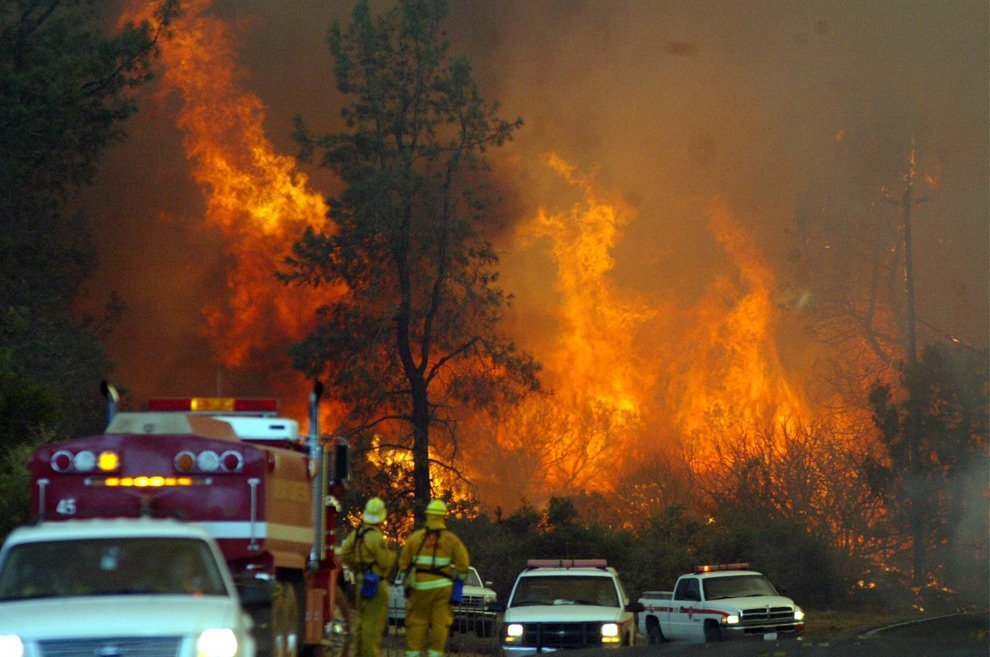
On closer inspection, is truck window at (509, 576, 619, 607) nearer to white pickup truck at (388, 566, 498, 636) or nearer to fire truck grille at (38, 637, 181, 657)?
white pickup truck at (388, 566, 498, 636)

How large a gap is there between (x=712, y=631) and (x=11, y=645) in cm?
1775

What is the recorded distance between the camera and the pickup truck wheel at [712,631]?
82.4ft

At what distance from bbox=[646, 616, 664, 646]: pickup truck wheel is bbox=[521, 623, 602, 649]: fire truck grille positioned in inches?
307

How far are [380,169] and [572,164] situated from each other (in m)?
12.8

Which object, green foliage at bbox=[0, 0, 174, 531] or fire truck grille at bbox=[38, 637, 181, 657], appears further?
green foliage at bbox=[0, 0, 174, 531]

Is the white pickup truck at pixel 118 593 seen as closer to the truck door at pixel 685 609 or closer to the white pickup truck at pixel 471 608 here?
the truck door at pixel 685 609

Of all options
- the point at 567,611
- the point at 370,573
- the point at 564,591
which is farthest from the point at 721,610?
the point at 370,573

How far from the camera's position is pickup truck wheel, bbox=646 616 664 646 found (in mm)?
27359

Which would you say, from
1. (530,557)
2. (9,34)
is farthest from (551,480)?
(9,34)

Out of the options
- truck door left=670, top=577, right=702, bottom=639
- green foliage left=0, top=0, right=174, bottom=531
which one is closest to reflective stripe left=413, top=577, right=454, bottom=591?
truck door left=670, top=577, right=702, bottom=639

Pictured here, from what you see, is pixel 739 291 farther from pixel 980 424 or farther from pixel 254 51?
pixel 254 51

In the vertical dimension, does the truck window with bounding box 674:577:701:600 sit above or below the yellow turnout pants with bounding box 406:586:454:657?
above

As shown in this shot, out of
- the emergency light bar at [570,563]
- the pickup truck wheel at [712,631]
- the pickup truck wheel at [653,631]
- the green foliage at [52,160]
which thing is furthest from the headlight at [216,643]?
the green foliage at [52,160]

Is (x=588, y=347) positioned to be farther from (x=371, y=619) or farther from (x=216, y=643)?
(x=216, y=643)
